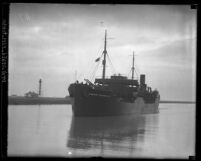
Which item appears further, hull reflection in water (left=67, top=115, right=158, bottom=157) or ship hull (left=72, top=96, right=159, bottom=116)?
ship hull (left=72, top=96, right=159, bottom=116)

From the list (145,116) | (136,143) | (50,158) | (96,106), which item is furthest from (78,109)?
(50,158)

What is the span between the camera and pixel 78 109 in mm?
13523

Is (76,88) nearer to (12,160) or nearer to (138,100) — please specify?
(138,100)

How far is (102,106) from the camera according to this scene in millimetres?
13117

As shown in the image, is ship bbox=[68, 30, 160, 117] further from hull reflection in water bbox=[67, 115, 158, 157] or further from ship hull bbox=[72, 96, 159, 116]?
hull reflection in water bbox=[67, 115, 158, 157]

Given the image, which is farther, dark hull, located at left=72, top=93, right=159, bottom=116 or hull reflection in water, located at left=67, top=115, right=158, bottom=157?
dark hull, located at left=72, top=93, right=159, bottom=116

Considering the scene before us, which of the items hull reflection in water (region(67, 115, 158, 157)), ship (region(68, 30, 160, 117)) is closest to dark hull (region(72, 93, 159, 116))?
ship (region(68, 30, 160, 117))

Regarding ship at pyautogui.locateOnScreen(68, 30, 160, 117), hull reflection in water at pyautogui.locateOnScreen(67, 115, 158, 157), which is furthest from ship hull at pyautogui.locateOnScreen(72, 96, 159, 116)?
hull reflection in water at pyautogui.locateOnScreen(67, 115, 158, 157)

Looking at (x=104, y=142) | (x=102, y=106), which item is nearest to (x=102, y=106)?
(x=102, y=106)

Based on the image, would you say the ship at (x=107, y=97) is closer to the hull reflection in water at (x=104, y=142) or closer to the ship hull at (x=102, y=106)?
the ship hull at (x=102, y=106)

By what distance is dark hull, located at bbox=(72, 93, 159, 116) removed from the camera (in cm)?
1287

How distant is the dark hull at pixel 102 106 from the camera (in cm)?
1287

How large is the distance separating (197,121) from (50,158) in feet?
6.80

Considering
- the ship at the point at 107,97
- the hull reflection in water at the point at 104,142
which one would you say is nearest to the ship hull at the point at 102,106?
the ship at the point at 107,97
